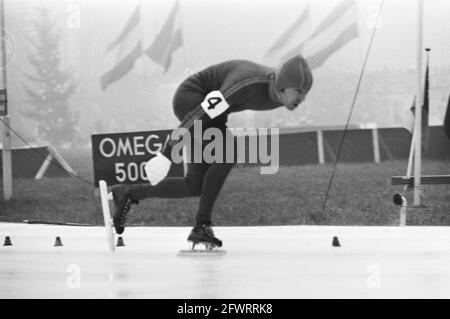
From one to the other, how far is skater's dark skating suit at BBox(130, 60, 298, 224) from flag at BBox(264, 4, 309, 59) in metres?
1.02

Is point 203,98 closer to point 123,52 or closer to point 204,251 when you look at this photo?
point 204,251

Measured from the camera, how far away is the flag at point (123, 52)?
3889 millimetres

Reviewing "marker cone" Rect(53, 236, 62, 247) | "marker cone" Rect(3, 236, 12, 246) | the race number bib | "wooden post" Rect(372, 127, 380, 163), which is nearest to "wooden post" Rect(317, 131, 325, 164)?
"wooden post" Rect(372, 127, 380, 163)

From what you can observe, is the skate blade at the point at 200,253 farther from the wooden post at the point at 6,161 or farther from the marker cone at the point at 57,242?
the wooden post at the point at 6,161

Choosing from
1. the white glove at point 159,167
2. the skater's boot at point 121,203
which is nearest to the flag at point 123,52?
the skater's boot at point 121,203

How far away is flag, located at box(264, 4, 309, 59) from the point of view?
12.2 feet

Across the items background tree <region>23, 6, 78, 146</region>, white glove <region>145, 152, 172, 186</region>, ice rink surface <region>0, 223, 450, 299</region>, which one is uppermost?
background tree <region>23, 6, 78, 146</region>

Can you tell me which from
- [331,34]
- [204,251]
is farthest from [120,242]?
[331,34]

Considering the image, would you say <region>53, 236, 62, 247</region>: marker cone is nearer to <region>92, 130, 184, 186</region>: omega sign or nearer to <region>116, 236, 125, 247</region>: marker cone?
<region>116, 236, 125, 247</region>: marker cone

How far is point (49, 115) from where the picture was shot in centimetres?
397

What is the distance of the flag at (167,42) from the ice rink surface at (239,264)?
37.2 inches

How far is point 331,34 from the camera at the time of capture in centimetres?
371

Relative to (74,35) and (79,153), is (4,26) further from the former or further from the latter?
(79,153)
